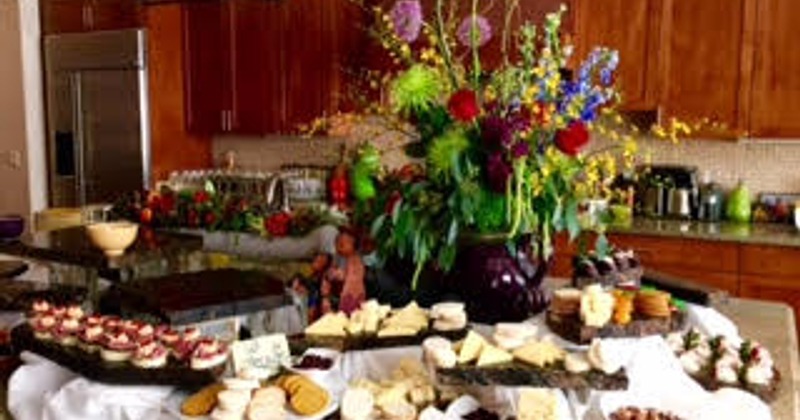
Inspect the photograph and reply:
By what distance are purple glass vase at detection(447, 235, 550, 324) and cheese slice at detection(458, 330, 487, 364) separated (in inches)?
18.7

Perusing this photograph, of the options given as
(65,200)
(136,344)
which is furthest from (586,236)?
(65,200)

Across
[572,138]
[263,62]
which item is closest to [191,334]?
[572,138]

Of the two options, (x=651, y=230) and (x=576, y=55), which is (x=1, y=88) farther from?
(x=651, y=230)

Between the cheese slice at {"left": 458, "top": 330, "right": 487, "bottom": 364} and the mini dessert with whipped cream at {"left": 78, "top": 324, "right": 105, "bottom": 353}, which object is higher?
the cheese slice at {"left": 458, "top": 330, "right": 487, "bottom": 364}

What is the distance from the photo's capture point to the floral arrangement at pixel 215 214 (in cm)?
285

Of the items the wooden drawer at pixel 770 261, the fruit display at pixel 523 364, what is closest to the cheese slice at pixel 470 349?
the fruit display at pixel 523 364

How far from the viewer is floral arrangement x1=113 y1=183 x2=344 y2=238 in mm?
2846

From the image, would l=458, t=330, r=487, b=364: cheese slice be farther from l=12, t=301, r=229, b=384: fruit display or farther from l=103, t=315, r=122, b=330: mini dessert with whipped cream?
l=103, t=315, r=122, b=330: mini dessert with whipped cream

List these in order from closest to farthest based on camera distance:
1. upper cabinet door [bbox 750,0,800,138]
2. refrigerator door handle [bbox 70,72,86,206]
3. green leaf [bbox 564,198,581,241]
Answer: green leaf [bbox 564,198,581,241] → upper cabinet door [bbox 750,0,800,138] → refrigerator door handle [bbox 70,72,86,206]

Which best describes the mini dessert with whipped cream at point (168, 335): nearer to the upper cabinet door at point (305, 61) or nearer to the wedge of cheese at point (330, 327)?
the wedge of cheese at point (330, 327)

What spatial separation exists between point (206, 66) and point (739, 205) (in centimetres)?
355

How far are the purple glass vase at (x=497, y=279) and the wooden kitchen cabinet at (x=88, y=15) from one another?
13.9 feet

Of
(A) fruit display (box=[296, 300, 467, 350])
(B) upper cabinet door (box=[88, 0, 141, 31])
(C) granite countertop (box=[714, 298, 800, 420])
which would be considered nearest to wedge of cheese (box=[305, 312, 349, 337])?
(A) fruit display (box=[296, 300, 467, 350])

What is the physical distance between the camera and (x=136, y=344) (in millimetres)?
1519
